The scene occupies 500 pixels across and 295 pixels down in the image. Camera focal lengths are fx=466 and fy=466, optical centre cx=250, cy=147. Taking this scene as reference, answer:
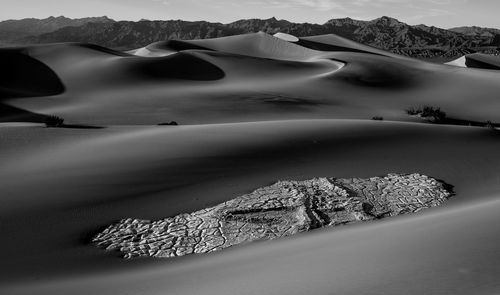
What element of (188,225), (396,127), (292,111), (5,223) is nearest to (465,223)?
(188,225)

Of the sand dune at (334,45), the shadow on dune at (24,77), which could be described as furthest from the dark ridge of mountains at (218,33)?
the shadow on dune at (24,77)

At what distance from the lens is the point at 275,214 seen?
20.7 feet

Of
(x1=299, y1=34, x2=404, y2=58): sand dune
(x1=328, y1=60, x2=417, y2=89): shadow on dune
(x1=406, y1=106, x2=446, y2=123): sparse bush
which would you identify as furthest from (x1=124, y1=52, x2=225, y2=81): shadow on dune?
(x1=299, y1=34, x2=404, y2=58): sand dune

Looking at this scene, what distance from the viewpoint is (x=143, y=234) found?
5773 millimetres

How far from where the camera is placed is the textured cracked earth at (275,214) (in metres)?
5.53

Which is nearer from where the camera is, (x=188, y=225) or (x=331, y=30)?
(x=188, y=225)

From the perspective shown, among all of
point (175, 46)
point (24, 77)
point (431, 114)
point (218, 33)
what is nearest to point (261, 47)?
point (175, 46)

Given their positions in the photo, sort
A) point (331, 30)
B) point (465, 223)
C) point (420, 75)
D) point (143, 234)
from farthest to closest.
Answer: point (331, 30)
point (420, 75)
point (143, 234)
point (465, 223)

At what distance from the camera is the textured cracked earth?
5527 millimetres

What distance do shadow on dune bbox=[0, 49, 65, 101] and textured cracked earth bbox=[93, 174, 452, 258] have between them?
2376cm

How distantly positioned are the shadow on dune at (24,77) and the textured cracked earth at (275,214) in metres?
23.8

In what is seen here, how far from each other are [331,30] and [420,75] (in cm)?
15204

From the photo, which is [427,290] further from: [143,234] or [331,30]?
[331,30]

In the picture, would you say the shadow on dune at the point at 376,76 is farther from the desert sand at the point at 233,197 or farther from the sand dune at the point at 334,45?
the sand dune at the point at 334,45
